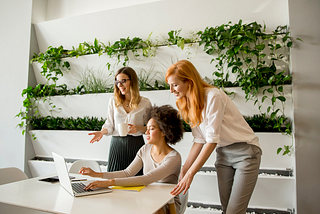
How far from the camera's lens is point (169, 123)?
5.74ft

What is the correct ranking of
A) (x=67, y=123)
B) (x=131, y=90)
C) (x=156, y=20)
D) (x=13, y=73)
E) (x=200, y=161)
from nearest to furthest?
(x=200, y=161), (x=131, y=90), (x=156, y=20), (x=67, y=123), (x=13, y=73)

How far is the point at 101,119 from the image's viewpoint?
322 centimetres

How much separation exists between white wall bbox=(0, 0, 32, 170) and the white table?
7.47 ft

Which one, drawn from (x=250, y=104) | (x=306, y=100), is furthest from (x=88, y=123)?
(x=306, y=100)

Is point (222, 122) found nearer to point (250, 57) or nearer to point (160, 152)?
point (160, 152)

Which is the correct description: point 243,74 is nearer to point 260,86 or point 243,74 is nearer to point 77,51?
point 260,86

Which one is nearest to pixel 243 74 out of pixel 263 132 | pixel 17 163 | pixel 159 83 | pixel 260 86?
pixel 260 86

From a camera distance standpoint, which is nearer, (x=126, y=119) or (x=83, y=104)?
(x=126, y=119)

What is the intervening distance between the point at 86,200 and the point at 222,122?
931 mm

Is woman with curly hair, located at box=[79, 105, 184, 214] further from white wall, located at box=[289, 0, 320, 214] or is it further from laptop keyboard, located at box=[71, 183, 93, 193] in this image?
white wall, located at box=[289, 0, 320, 214]

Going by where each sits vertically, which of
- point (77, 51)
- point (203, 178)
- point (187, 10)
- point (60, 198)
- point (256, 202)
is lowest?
point (256, 202)

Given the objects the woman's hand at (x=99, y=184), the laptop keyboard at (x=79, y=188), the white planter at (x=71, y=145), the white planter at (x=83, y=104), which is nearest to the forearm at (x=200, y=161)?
the woman's hand at (x=99, y=184)

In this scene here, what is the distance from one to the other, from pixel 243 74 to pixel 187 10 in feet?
3.23

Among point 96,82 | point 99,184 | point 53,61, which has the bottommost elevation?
point 99,184
